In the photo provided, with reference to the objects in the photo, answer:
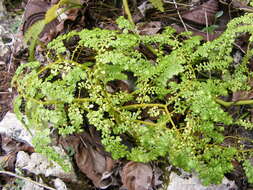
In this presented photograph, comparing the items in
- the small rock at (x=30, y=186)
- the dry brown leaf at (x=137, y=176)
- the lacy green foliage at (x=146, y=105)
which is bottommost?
the small rock at (x=30, y=186)

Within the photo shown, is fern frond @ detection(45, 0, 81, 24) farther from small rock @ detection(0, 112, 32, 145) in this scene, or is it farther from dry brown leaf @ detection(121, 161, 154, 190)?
dry brown leaf @ detection(121, 161, 154, 190)

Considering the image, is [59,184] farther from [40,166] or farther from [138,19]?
[138,19]

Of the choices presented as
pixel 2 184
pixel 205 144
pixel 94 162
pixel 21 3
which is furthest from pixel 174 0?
pixel 2 184

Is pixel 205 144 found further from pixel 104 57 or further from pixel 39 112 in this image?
pixel 39 112

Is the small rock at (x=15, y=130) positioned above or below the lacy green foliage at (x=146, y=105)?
below

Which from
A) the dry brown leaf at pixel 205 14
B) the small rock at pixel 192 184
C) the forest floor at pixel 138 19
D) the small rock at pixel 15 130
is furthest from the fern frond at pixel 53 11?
the small rock at pixel 192 184

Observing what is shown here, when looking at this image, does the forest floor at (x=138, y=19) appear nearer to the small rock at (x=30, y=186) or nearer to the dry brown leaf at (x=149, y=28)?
the dry brown leaf at (x=149, y=28)

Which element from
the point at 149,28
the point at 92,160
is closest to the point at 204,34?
the point at 149,28
